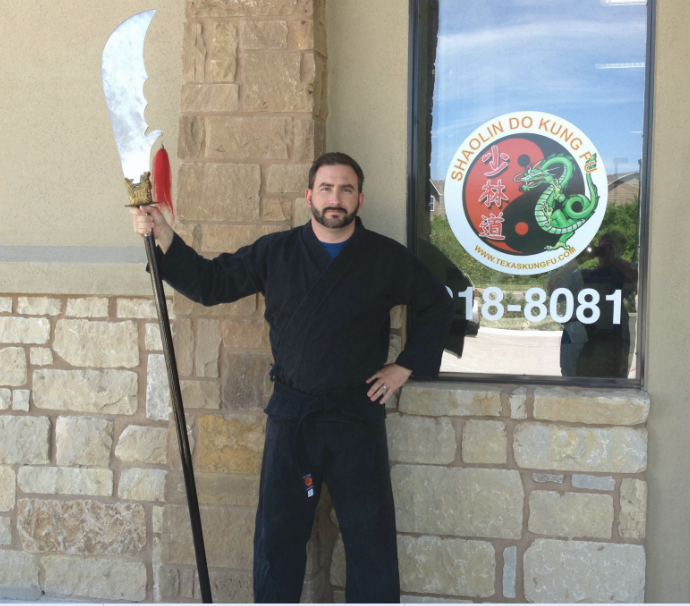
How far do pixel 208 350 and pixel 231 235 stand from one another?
1.69 feet

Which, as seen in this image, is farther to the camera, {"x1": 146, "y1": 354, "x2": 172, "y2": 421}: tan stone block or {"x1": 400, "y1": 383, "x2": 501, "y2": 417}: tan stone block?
{"x1": 146, "y1": 354, "x2": 172, "y2": 421}: tan stone block

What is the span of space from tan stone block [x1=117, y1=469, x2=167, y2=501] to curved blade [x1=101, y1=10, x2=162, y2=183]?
1.68 meters

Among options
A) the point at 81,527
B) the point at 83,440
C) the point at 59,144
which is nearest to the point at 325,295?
the point at 83,440

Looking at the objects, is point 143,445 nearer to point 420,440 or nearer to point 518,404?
point 420,440

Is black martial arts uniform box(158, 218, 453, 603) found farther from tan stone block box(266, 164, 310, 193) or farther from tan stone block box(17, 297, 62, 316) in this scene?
tan stone block box(17, 297, 62, 316)

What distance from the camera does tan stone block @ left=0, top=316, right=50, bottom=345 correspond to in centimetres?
345

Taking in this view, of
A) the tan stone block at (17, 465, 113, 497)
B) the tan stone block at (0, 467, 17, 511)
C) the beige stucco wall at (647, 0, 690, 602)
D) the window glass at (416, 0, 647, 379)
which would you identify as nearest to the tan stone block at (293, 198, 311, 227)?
the window glass at (416, 0, 647, 379)

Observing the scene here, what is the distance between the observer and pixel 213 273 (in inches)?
107

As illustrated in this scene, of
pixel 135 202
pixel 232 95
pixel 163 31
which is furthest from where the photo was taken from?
pixel 163 31

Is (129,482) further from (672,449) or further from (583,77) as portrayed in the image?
(583,77)

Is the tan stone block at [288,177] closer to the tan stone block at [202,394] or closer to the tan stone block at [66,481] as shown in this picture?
the tan stone block at [202,394]

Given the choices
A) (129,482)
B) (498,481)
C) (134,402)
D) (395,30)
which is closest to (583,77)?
(395,30)

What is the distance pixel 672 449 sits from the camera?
119 inches

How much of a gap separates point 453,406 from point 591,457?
2.06 feet
